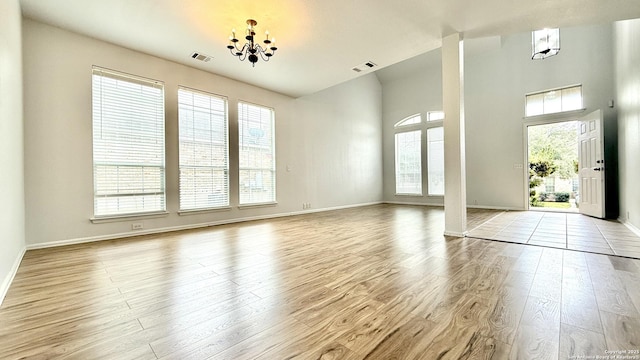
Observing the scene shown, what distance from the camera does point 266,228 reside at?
473cm

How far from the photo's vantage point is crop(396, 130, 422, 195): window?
854 centimetres

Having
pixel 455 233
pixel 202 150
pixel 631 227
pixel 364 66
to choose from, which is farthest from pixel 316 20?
pixel 631 227

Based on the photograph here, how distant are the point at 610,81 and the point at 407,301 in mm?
7467

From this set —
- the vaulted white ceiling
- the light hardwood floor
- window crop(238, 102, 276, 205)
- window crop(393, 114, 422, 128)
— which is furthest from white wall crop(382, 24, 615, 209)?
window crop(238, 102, 276, 205)

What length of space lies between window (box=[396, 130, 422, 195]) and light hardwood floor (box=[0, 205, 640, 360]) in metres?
5.49

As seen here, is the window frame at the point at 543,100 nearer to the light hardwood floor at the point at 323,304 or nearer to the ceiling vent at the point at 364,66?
the ceiling vent at the point at 364,66

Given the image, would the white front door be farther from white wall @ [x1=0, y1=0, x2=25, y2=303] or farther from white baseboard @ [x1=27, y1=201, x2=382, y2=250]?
white wall @ [x1=0, y1=0, x2=25, y2=303]

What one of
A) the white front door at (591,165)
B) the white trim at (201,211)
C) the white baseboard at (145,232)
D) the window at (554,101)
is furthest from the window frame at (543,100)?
the white trim at (201,211)

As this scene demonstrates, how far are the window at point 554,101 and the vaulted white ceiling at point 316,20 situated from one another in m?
3.47

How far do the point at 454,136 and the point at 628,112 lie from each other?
10.6 ft

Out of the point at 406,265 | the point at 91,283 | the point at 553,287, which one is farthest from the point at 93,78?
the point at 553,287

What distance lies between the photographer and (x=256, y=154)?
5.88 metres

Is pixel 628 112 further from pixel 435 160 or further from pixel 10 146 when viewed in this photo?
pixel 10 146

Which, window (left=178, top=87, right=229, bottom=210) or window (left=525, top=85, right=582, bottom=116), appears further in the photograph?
window (left=525, top=85, right=582, bottom=116)
